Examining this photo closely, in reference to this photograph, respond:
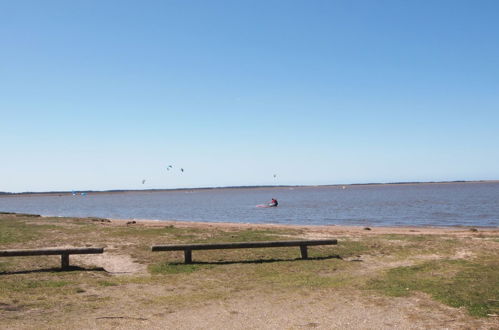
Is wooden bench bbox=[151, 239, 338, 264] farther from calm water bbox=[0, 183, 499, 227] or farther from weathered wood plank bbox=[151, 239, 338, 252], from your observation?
calm water bbox=[0, 183, 499, 227]

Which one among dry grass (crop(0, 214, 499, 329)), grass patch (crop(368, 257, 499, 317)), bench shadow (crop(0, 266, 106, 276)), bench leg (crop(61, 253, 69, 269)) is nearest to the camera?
dry grass (crop(0, 214, 499, 329))

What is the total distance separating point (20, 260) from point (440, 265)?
44.5 ft

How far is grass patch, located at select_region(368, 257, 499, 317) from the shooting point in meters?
8.66

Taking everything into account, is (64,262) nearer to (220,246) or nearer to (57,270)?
(57,270)

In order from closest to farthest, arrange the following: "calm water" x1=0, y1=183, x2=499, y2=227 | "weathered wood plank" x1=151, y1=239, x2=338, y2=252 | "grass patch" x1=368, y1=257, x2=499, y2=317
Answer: "grass patch" x1=368, y1=257, x2=499, y2=317
"weathered wood plank" x1=151, y1=239, x2=338, y2=252
"calm water" x1=0, y1=183, x2=499, y2=227

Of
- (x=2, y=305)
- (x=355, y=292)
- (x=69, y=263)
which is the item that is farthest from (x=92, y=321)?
(x=69, y=263)

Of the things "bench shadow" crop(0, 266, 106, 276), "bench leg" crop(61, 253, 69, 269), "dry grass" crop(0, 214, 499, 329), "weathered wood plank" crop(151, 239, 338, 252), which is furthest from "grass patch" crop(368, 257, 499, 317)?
"bench leg" crop(61, 253, 69, 269)

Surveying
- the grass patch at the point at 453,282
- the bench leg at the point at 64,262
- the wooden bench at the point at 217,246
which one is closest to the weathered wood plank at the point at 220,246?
the wooden bench at the point at 217,246

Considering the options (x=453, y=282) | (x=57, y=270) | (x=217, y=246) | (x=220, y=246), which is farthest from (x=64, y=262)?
(x=453, y=282)

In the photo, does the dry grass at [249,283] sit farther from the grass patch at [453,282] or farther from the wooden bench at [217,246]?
the wooden bench at [217,246]

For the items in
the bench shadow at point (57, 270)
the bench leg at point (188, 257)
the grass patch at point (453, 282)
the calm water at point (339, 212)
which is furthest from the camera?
the calm water at point (339, 212)

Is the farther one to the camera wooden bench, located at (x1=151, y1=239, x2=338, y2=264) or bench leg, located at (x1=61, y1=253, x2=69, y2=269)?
wooden bench, located at (x1=151, y1=239, x2=338, y2=264)

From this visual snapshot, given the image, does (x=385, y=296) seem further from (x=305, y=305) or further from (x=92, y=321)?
(x=92, y=321)

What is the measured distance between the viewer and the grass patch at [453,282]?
8.66 meters
